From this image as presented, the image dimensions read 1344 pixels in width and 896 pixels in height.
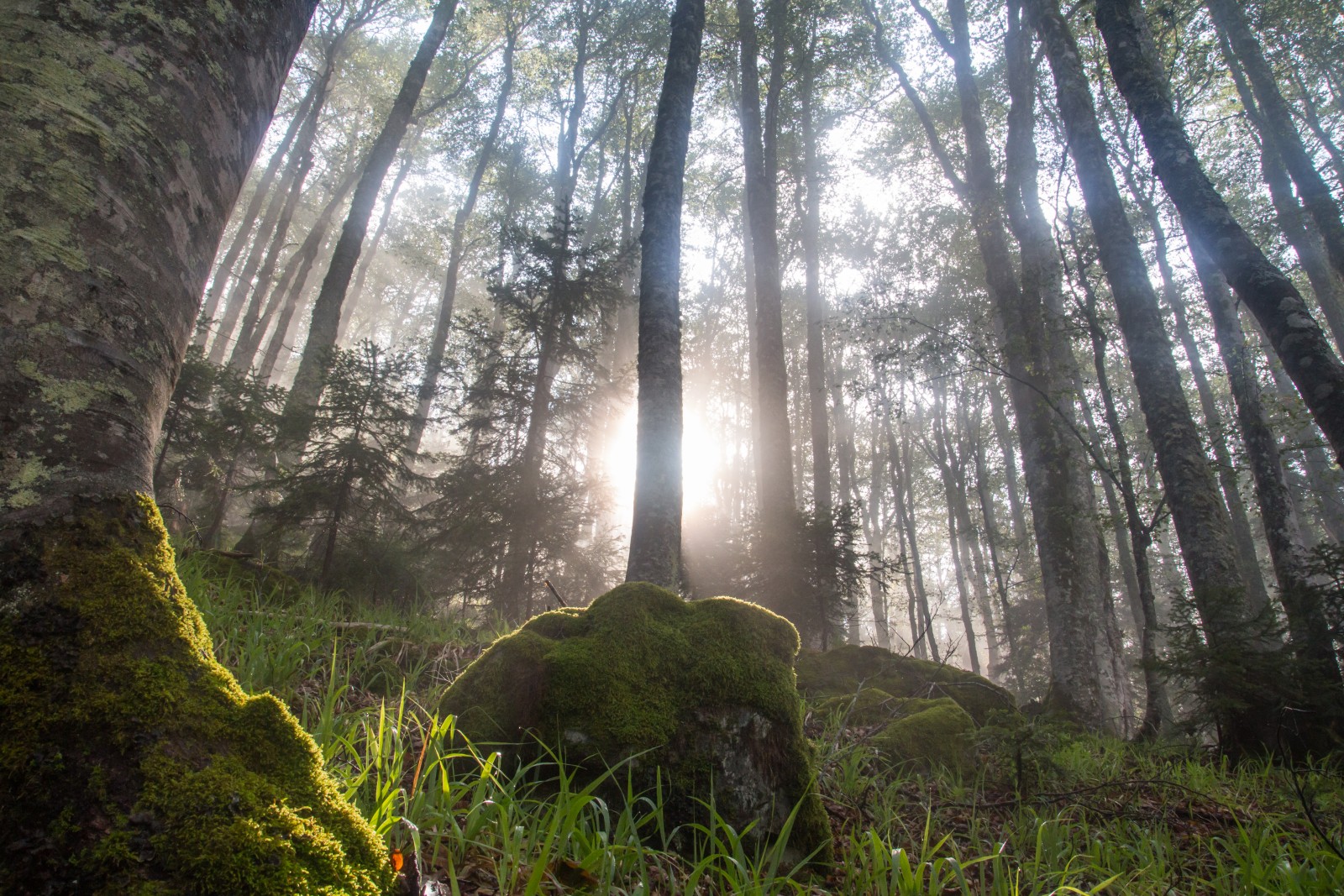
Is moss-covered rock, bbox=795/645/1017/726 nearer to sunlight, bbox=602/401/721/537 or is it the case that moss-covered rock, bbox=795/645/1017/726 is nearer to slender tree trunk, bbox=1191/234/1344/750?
slender tree trunk, bbox=1191/234/1344/750

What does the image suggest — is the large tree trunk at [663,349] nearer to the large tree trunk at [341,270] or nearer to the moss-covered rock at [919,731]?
the moss-covered rock at [919,731]

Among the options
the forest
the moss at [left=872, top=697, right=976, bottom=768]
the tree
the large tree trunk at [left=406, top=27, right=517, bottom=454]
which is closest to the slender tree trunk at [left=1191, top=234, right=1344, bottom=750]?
the forest

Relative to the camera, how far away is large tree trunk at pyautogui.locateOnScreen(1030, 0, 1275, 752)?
4648 mm

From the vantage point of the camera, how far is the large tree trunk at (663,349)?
5781mm

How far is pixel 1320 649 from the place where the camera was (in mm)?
4648

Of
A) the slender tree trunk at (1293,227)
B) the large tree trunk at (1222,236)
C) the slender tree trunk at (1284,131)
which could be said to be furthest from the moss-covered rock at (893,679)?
the slender tree trunk at (1293,227)

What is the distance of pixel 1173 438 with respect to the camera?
243 inches

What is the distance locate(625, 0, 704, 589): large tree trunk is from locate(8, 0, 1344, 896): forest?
5 centimetres

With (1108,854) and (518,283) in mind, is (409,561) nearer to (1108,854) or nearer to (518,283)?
(518,283)

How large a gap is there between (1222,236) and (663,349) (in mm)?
5113

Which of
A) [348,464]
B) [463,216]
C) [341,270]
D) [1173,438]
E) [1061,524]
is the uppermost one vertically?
[463,216]

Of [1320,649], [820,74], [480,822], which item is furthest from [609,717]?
[820,74]

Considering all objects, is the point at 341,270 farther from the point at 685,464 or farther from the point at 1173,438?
the point at 685,464

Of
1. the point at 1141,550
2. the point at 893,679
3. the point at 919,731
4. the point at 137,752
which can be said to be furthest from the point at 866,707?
the point at 137,752
